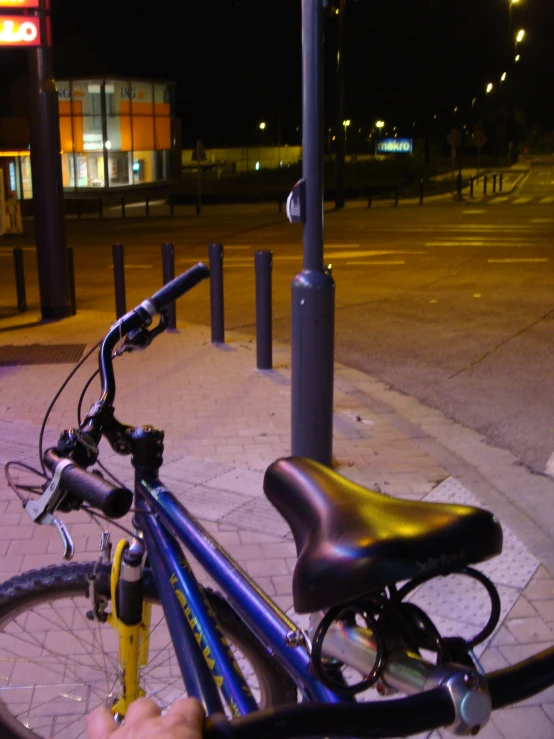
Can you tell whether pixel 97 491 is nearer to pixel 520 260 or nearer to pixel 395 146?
pixel 520 260

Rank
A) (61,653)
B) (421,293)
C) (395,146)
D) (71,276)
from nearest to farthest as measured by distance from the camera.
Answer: (61,653) < (71,276) < (421,293) < (395,146)

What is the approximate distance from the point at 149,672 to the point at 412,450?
130 inches

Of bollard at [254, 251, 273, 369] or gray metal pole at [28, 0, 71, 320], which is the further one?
gray metal pole at [28, 0, 71, 320]

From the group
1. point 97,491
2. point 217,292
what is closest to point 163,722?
point 97,491

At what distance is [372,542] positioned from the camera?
5.91 feet

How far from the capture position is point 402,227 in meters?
23.3

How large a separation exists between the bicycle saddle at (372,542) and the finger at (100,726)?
1.49 ft

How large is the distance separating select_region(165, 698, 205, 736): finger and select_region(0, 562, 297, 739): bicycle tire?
868 mm

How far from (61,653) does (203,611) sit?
1.10 m

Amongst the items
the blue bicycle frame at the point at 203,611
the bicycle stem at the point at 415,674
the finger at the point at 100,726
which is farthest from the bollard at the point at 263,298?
the finger at the point at 100,726

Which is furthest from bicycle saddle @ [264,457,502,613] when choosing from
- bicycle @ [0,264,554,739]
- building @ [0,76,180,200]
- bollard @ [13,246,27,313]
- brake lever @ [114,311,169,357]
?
building @ [0,76,180,200]

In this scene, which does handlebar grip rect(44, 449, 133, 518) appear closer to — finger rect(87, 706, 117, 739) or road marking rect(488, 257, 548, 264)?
finger rect(87, 706, 117, 739)

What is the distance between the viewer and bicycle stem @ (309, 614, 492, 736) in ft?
4.86

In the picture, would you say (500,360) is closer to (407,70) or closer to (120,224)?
(120,224)
